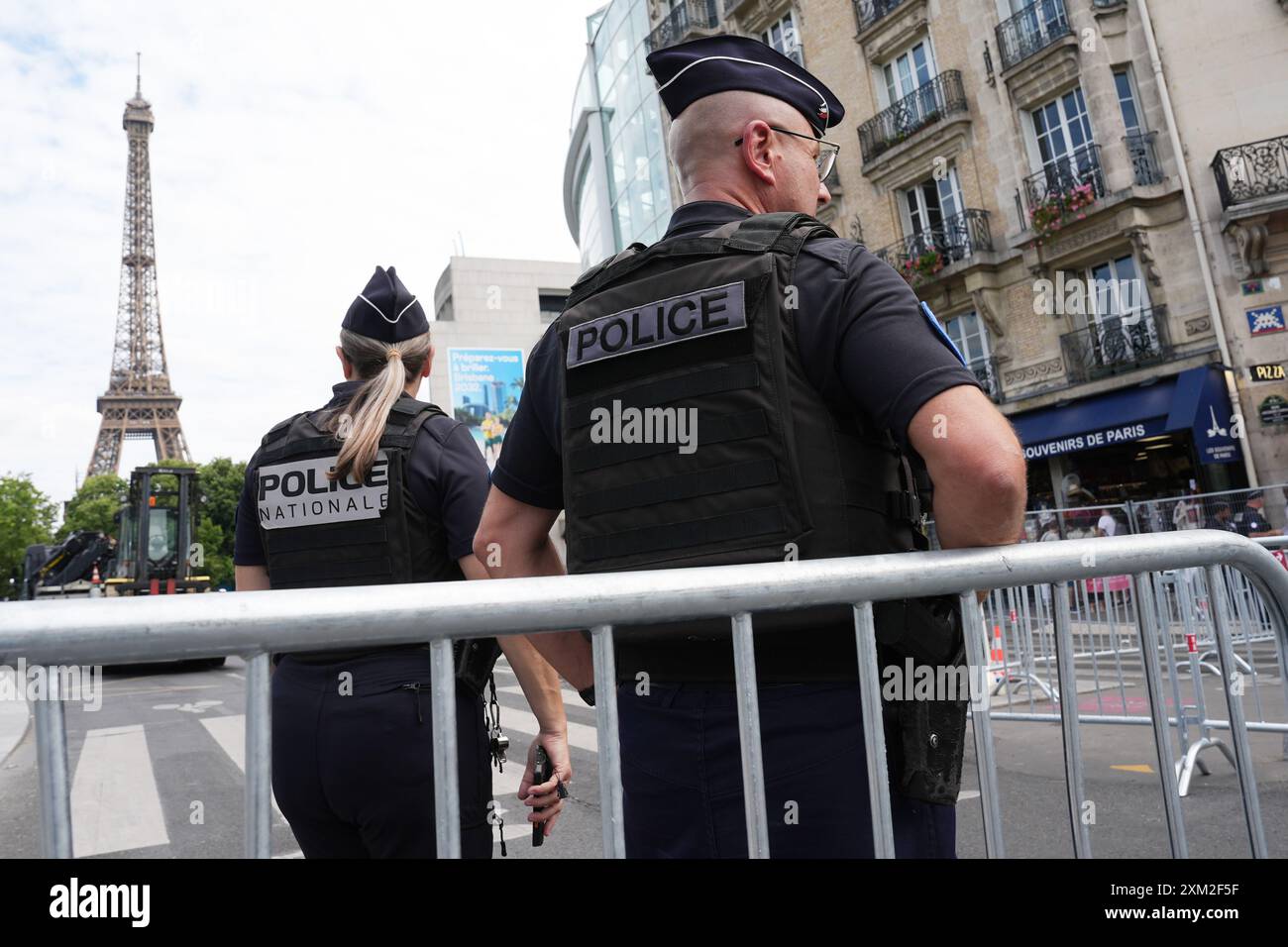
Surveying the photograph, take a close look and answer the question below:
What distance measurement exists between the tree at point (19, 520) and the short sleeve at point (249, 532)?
2328 inches

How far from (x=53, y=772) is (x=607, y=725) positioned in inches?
25.9

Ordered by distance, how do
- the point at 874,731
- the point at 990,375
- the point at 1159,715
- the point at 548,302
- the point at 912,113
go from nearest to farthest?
the point at 874,731, the point at 1159,715, the point at 990,375, the point at 912,113, the point at 548,302

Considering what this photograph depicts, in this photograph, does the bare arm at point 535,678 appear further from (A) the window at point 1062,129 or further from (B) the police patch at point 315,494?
(A) the window at point 1062,129

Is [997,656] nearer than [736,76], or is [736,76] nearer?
[736,76]

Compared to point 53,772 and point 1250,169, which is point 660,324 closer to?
point 53,772

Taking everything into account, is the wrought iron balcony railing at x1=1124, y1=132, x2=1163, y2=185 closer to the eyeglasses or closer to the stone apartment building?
the stone apartment building

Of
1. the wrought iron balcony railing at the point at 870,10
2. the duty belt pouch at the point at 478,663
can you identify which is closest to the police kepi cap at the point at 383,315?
the duty belt pouch at the point at 478,663

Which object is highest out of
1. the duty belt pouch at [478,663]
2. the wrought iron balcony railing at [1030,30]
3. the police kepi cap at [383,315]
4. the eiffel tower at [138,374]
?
the eiffel tower at [138,374]

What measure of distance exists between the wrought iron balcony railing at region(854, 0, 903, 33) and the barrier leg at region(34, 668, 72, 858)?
21.6 meters

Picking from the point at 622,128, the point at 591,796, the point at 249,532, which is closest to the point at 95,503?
the point at 622,128

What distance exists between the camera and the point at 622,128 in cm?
2975

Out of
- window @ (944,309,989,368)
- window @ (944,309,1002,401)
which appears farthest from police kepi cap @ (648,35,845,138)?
window @ (944,309,989,368)

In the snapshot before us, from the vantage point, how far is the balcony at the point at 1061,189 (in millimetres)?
15453
